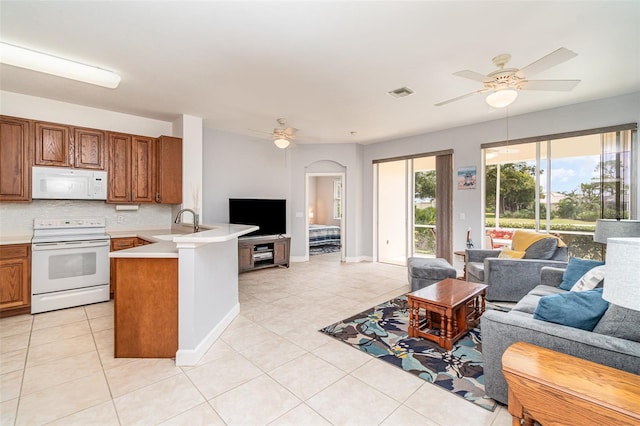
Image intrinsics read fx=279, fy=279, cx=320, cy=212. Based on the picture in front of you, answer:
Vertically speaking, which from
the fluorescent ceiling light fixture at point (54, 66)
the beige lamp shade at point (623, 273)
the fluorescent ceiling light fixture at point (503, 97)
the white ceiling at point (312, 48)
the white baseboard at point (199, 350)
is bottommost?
the white baseboard at point (199, 350)

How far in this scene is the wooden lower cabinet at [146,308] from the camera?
241 centimetres

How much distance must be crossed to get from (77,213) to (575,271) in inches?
246

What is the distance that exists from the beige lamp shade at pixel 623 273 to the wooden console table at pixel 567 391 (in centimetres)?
43

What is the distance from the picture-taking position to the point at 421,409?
1.84 metres

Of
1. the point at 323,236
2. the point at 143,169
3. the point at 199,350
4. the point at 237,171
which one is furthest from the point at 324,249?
the point at 199,350

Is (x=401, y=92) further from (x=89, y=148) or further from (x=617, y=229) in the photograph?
(x=89, y=148)

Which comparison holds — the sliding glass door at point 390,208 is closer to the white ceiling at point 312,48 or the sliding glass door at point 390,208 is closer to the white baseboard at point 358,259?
the white baseboard at point 358,259

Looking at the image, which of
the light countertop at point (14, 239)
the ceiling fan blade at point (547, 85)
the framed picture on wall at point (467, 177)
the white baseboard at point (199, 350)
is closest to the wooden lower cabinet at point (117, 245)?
the light countertop at point (14, 239)

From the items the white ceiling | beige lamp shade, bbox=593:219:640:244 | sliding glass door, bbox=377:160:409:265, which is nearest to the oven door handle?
the white ceiling

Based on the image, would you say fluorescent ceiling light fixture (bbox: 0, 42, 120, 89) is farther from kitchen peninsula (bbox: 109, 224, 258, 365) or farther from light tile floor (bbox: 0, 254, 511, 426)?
light tile floor (bbox: 0, 254, 511, 426)

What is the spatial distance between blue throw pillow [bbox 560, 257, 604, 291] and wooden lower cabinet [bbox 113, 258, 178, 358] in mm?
3753

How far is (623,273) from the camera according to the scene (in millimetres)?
1006

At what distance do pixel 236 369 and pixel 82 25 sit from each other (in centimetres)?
308

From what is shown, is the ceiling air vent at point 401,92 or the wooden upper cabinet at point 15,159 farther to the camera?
the ceiling air vent at point 401,92
